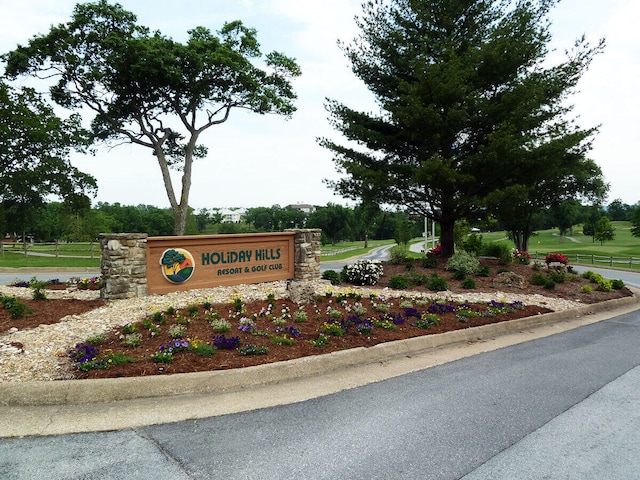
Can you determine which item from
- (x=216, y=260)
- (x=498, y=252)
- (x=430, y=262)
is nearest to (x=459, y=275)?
(x=430, y=262)

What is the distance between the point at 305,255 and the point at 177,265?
12.5 feet

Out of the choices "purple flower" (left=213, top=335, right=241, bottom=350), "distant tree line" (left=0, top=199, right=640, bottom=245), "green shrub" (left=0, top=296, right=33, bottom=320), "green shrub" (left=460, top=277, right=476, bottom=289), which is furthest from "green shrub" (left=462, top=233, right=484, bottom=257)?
"green shrub" (left=0, top=296, right=33, bottom=320)

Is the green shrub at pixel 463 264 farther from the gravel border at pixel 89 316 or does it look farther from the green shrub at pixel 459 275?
the gravel border at pixel 89 316

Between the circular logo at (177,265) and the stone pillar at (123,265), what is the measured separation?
0.46m

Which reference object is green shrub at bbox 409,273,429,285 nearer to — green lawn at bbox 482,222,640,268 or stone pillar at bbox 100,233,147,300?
stone pillar at bbox 100,233,147,300

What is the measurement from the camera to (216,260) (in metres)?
10.2

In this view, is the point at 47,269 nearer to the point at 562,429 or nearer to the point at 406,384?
the point at 406,384

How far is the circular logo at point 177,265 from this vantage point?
927 centimetres

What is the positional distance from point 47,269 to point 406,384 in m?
21.5

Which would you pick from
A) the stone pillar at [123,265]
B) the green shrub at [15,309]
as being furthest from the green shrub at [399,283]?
the green shrub at [15,309]

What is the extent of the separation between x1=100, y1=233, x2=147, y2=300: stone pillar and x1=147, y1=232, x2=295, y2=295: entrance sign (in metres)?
0.19

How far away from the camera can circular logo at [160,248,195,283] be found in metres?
9.27

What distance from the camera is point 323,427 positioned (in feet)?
13.0

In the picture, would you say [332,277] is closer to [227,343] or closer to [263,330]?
[263,330]
